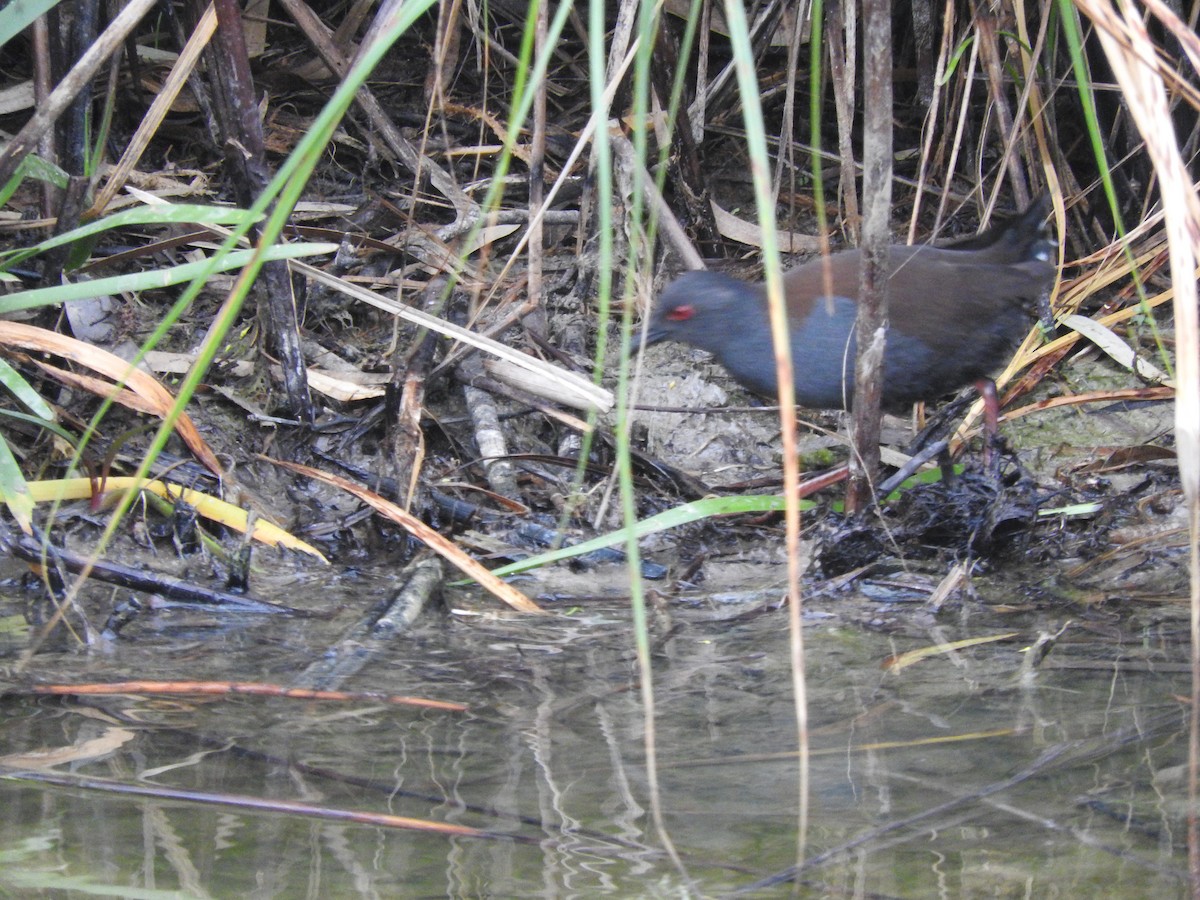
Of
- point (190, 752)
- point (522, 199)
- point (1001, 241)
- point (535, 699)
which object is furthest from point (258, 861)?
point (522, 199)

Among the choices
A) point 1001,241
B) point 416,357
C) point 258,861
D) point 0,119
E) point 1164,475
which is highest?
point 0,119

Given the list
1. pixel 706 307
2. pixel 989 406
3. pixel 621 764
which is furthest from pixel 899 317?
pixel 621 764

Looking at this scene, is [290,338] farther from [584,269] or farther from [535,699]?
[535,699]

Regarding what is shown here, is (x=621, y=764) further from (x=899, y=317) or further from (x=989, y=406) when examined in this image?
(x=989, y=406)

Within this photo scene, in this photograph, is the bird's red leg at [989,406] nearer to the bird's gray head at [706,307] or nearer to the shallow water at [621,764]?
the bird's gray head at [706,307]

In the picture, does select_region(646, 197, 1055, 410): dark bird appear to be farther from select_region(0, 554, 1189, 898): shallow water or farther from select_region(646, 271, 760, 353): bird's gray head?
select_region(0, 554, 1189, 898): shallow water

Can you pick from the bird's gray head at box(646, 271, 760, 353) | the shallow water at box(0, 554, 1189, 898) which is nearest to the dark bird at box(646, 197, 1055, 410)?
the bird's gray head at box(646, 271, 760, 353)

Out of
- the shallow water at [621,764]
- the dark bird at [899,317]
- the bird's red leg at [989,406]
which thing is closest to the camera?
the shallow water at [621,764]

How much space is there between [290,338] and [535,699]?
1.69 metres

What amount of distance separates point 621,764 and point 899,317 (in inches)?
72.7

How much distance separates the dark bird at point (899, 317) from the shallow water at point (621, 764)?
0.84 m

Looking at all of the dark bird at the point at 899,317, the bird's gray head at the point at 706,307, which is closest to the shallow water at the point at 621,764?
the dark bird at the point at 899,317

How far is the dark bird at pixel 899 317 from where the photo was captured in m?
3.50

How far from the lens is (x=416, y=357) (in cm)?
378
